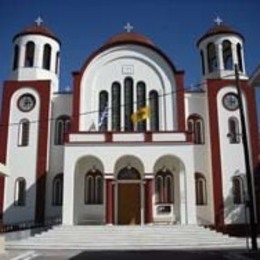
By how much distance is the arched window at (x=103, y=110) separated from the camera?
27500 millimetres

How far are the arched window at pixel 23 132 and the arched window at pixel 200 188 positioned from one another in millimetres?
10409

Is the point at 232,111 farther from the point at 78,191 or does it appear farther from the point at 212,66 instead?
the point at 78,191

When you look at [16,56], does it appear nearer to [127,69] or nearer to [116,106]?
[127,69]

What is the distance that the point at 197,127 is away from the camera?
2805cm


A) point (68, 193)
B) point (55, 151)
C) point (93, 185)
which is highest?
point (55, 151)

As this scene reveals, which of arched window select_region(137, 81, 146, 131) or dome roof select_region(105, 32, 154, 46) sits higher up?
dome roof select_region(105, 32, 154, 46)

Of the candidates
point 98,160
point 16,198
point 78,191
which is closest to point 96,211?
point 78,191

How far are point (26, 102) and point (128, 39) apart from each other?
756 centimetres

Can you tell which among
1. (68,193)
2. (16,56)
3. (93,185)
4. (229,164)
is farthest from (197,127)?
(16,56)

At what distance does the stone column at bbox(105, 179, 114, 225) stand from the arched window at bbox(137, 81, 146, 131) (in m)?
4.48

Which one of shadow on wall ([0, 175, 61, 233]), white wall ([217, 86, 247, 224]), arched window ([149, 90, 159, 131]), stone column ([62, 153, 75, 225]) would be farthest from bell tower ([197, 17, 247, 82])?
shadow on wall ([0, 175, 61, 233])

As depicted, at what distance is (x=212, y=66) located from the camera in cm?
3034

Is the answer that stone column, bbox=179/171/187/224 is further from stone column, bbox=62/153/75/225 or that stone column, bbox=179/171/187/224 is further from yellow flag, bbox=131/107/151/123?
stone column, bbox=62/153/75/225

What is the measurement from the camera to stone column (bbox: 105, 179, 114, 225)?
77.7ft
